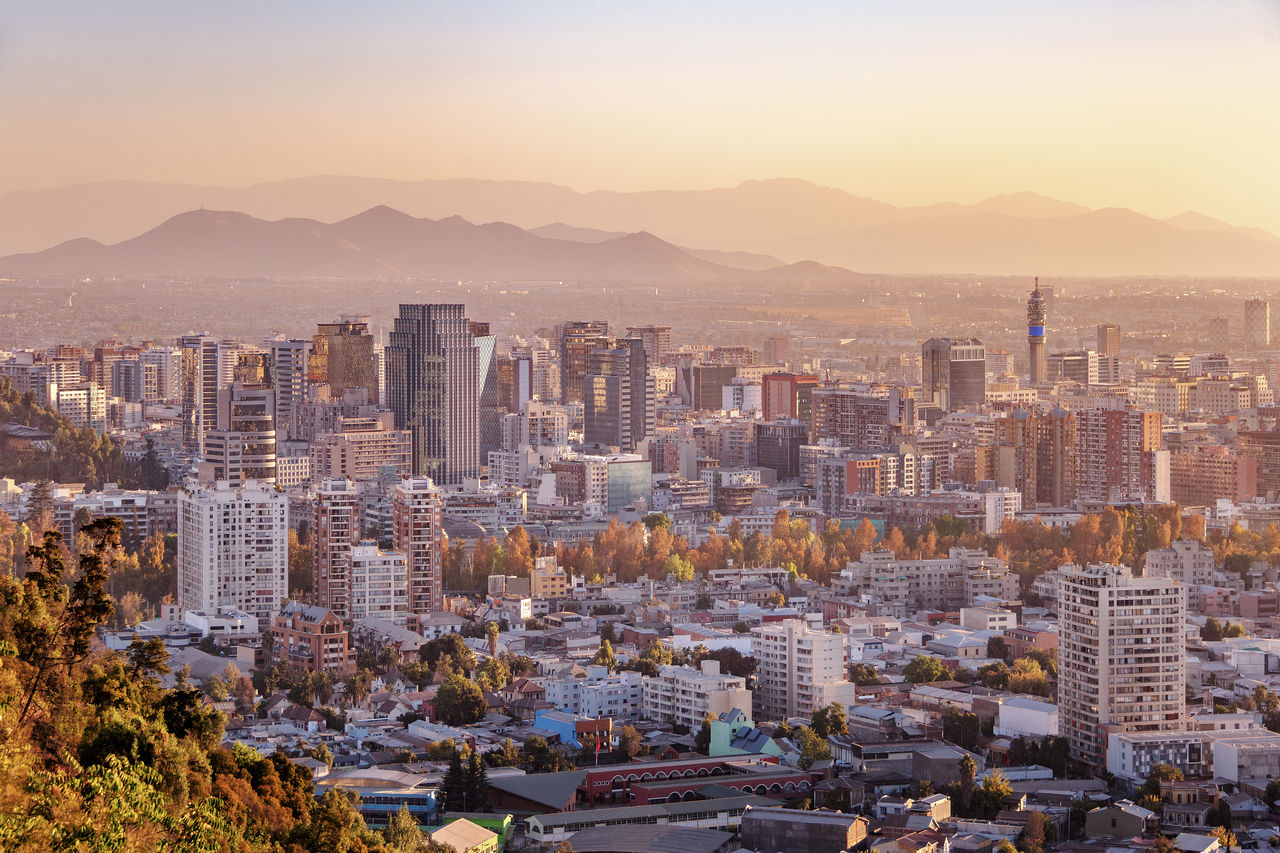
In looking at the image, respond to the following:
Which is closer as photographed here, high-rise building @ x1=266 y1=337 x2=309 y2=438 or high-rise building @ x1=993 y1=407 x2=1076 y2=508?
high-rise building @ x1=993 y1=407 x2=1076 y2=508

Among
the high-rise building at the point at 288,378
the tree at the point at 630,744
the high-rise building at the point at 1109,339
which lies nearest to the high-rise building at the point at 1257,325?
the high-rise building at the point at 1109,339

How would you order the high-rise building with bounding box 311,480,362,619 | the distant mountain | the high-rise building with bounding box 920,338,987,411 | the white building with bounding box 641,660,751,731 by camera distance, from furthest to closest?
the distant mountain < the high-rise building with bounding box 920,338,987,411 < the high-rise building with bounding box 311,480,362,619 < the white building with bounding box 641,660,751,731

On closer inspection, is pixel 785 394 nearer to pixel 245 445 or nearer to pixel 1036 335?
pixel 1036 335

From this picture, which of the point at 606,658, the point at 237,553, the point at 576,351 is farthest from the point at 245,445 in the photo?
the point at 576,351

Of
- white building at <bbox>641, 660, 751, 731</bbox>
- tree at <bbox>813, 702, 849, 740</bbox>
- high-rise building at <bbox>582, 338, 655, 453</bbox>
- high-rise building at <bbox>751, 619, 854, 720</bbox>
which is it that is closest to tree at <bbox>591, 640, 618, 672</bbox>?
white building at <bbox>641, 660, 751, 731</bbox>

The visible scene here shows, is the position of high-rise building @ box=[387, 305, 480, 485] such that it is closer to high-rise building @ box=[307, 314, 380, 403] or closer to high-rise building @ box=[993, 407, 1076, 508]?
high-rise building @ box=[307, 314, 380, 403]

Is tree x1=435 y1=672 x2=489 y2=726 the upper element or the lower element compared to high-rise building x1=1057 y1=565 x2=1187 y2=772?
lower
